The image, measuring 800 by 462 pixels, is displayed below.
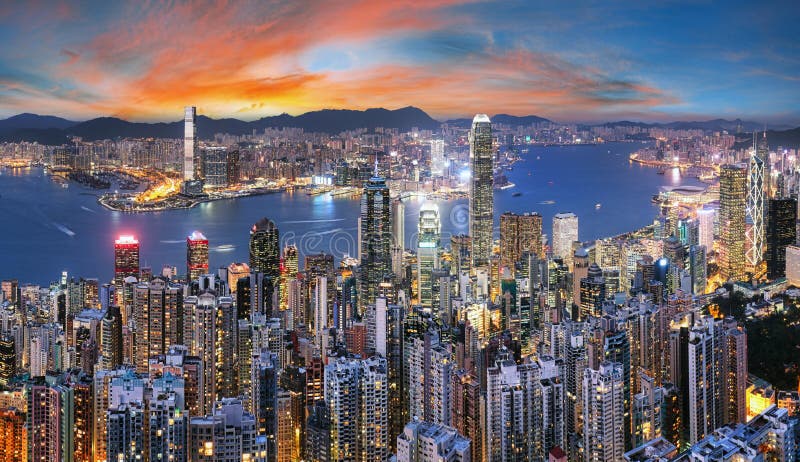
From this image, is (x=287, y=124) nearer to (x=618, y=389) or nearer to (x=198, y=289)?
(x=198, y=289)

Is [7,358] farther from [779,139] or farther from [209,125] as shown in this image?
[779,139]

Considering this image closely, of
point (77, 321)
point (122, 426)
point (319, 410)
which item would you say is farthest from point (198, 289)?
point (122, 426)

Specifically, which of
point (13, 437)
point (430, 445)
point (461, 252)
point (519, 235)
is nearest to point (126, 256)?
point (461, 252)

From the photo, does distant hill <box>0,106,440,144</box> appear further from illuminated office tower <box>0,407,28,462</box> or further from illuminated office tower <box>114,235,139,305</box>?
illuminated office tower <box>0,407,28,462</box>

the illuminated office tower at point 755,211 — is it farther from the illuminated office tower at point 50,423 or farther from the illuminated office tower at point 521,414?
the illuminated office tower at point 50,423

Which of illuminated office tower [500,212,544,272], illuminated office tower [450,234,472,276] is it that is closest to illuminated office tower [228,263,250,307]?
illuminated office tower [450,234,472,276]

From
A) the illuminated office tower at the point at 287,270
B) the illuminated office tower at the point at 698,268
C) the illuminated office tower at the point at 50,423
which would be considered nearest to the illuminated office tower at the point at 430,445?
the illuminated office tower at the point at 50,423

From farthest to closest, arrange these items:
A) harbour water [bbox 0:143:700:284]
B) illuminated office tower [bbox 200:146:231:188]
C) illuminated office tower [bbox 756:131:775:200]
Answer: illuminated office tower [bbox 200:146:231:188] → illuminated office tower [bbox 756:131:775:200] → harbour water [bbox 0:143:700:284]
